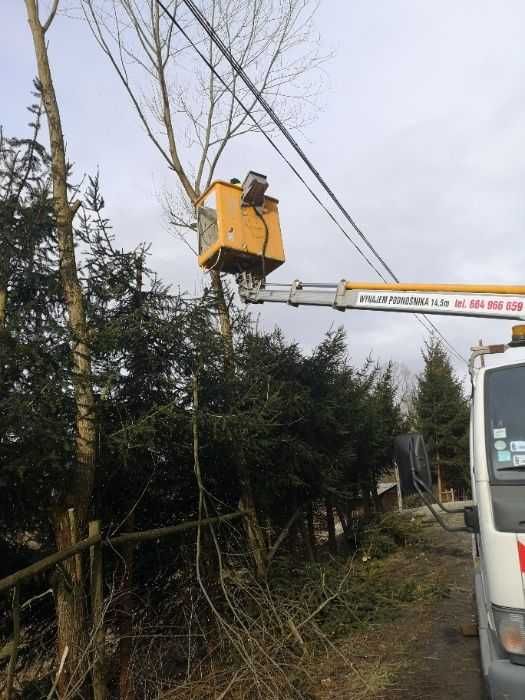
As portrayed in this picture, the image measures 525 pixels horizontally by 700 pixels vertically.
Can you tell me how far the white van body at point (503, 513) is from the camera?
9.59 feet

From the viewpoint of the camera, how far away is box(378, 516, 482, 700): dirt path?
4.93m

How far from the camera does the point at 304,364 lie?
30.2ft

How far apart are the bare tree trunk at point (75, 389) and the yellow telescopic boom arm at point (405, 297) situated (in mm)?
2641

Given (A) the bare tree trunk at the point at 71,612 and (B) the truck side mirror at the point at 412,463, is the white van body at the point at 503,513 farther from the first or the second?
(A) the bare tree trunk at the point at 71,612

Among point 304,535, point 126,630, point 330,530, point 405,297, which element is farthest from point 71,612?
point 330,530

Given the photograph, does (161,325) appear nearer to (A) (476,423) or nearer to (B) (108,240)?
(B) (108,240)

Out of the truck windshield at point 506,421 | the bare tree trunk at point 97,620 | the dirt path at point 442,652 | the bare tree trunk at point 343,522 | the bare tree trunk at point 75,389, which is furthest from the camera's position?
the bare tree trunk at point 343,522

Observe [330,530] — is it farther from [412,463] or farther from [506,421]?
[506,421]

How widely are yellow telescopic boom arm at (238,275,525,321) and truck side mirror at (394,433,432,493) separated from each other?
7.86 feet

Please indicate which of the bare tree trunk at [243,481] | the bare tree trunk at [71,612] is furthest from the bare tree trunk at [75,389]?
the bare tree trunk at [243,481]

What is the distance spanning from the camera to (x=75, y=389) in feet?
16.6

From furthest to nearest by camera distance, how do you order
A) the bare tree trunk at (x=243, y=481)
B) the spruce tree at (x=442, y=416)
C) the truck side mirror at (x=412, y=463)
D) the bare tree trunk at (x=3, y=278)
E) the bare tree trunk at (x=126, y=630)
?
the spruce tree at (x=442, y=416), the bare tree trunk at (x=243, y=481), the bare tree trunk at (x=3, y=278), the bare tree trunk at (x=126, y=630), the truck side mirror at (x=412, y=463)

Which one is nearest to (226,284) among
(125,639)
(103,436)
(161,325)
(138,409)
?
(161,325)

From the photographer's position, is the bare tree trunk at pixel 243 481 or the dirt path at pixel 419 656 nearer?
the dirt path at pixel 419 656
